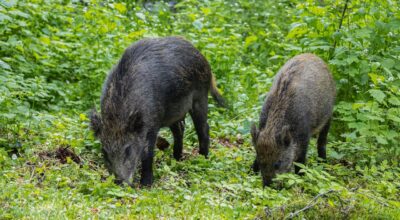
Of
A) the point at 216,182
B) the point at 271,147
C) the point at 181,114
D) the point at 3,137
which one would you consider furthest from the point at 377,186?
the point at 3,137

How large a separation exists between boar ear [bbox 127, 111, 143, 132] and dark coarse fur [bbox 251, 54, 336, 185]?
139 centimetres

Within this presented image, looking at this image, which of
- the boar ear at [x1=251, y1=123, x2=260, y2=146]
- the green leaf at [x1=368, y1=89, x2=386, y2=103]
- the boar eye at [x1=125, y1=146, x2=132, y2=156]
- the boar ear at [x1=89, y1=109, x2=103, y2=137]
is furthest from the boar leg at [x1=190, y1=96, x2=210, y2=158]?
the green leaf at [x1=368, y1=89, x2=386, y2=103]

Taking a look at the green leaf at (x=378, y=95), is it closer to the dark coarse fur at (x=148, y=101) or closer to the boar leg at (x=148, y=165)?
the dark coarse fur at (x=148, y=101)

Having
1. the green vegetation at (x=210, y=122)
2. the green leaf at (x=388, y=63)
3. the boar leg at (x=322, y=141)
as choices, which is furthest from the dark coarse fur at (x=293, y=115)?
the green leaf at (x=388, y=63)

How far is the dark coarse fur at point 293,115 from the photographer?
8469mm

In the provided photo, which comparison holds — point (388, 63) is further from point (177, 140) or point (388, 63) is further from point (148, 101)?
point (148, 101)

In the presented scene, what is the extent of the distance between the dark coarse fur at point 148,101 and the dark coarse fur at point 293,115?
1056 millimetres

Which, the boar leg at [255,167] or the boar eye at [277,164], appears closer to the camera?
the boar eye at [277,164]

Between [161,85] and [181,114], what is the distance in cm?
61

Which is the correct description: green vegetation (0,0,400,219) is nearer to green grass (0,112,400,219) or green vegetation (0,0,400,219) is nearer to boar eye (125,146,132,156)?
green grass (0,112,400,219)

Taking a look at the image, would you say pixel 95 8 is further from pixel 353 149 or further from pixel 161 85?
pixel 353 149

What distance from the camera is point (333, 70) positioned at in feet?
34.1

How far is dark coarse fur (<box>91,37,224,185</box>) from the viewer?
801 cm

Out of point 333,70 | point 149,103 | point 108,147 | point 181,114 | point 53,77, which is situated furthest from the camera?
point 53,77
